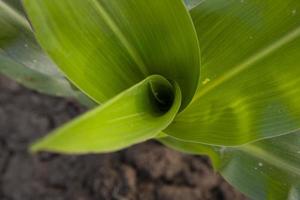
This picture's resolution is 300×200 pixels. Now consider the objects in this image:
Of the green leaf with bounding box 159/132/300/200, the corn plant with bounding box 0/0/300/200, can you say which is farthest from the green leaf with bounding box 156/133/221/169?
the corn plant with bounding box 0/0/300/200

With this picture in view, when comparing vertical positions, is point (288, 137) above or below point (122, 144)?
below

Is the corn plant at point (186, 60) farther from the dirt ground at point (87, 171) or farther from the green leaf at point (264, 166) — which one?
the dirt ground at point (87, 171)

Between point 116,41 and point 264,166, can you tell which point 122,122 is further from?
point 264,166

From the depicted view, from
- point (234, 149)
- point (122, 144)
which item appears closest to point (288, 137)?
point (234, 149)

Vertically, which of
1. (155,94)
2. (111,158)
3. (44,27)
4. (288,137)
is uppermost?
(44,27)

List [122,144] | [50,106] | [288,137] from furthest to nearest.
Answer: [50,106] → [288,137] → [122,144]

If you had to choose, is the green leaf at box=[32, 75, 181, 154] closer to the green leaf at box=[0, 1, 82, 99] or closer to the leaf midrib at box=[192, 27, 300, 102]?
the leaf midrib at box=[192, 27, 300, 102]

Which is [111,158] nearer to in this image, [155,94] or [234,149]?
[234,149]
